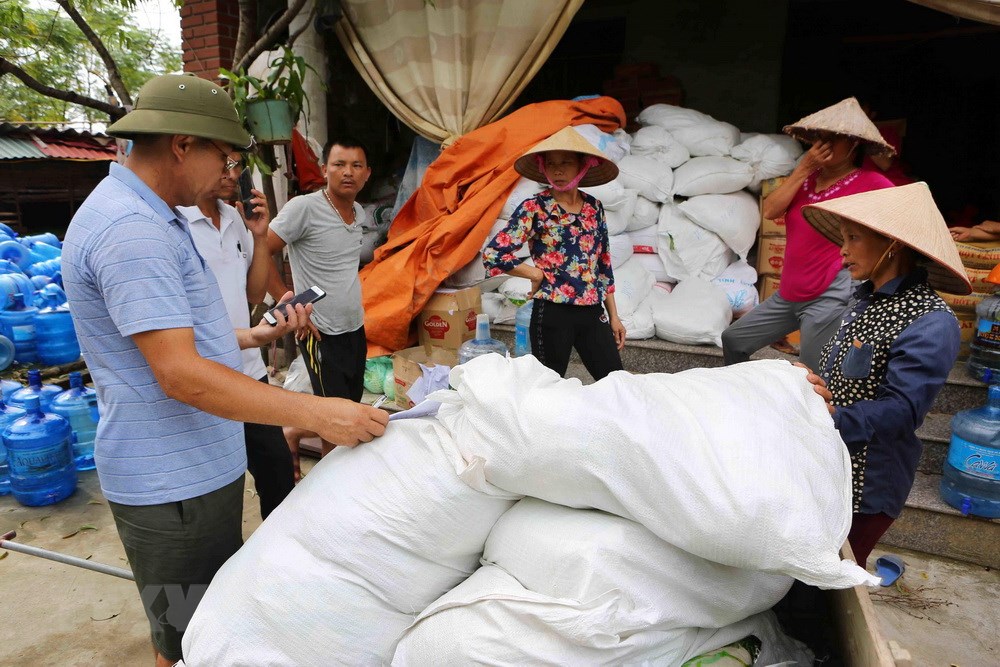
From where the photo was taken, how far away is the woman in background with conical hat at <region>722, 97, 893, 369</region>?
2443 millimetres

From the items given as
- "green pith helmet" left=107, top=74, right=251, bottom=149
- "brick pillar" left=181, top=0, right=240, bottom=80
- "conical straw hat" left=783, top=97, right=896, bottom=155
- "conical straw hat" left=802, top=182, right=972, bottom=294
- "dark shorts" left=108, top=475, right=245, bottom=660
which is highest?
"brick pillar" left=181, top=0, right=240, bottom=80

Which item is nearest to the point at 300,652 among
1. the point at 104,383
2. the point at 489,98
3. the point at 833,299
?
the point at 104,383

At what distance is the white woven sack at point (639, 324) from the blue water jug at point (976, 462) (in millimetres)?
1619

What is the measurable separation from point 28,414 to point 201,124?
10.2 ft

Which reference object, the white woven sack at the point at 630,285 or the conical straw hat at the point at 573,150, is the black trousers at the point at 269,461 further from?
the white woven sack at the point at 630,285

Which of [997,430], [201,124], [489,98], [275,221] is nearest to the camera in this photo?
[201,124]

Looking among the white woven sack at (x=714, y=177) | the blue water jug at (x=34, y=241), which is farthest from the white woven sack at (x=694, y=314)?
the blue water jug at (x=34, y=241)

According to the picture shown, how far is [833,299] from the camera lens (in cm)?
277

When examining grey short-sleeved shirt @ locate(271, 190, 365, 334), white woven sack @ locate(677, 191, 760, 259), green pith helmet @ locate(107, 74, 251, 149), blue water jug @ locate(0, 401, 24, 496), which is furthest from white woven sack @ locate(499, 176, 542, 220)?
blue water jug @ locate(0, 401, 24, 496)

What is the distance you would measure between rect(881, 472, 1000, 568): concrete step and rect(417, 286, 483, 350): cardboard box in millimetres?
2584

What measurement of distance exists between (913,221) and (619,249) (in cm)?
276

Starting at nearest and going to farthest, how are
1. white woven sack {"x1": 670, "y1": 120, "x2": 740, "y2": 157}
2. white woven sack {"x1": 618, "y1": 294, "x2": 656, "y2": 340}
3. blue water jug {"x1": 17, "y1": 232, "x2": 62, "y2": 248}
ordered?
white woven sack {"x1": 618, "y1": 294, "x2": 656, "y2": 340}, white woven sack {"x1": 670, "y1": 120, "x2": 740, "y2": 157}, blue water jug {"x1": 17, "y1": 232, "x2": 62, "y2": 248}

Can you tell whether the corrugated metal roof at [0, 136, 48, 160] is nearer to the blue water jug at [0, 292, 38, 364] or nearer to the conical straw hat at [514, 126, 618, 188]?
the blue water jug at [0, 292, 38, 364]

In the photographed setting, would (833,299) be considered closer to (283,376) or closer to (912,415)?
(912,415)
